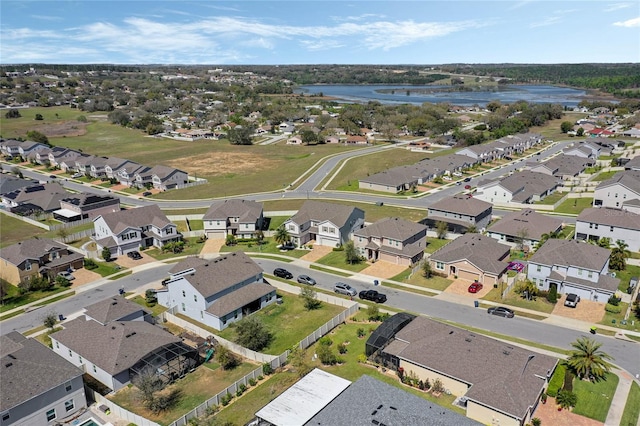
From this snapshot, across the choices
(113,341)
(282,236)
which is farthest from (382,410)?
(282,236)

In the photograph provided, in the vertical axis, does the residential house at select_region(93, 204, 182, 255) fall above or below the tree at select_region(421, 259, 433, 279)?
above

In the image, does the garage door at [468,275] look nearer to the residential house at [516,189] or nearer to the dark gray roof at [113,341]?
the dark gray roof at [113,341]

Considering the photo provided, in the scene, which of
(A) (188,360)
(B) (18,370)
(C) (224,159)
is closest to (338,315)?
(A) (188,360)

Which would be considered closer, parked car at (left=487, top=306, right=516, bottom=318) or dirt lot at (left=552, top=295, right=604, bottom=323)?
dirt lot at (left=552, top=295, right=604, bottom=323)

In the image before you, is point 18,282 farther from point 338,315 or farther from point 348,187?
point 348,187

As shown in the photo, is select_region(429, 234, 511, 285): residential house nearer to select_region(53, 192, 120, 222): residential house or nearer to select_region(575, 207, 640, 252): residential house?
select_region(575, 207, 640, 252): residential house

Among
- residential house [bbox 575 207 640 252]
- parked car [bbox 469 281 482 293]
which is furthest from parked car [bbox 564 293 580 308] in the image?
residential house [bbox 575 207 640 252]
